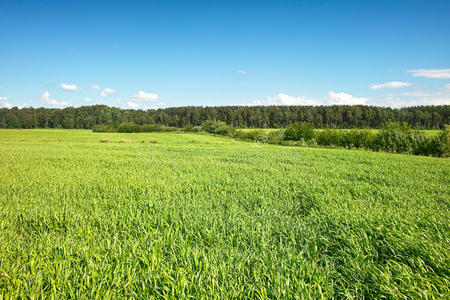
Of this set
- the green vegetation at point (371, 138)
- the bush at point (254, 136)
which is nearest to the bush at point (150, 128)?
the bush at point (254, 136)

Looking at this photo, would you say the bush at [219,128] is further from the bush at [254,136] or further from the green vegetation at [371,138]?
the green vegetation at [371,138]

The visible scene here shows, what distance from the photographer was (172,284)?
2617 mm

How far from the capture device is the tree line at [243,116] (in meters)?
98.9

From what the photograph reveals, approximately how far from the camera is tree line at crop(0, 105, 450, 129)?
98.9 meters

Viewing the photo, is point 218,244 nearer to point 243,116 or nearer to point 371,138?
point 371,138

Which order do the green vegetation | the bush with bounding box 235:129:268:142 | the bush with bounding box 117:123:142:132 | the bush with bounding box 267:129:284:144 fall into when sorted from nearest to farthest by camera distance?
the green vegetation
the bush with bounding box 267:129:284:144
the bush with bounding box 235:129:268:142
the bush with bounding box 117:123:142:132

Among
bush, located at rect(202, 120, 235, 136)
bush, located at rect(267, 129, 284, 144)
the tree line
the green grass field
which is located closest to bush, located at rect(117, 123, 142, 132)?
the tree line

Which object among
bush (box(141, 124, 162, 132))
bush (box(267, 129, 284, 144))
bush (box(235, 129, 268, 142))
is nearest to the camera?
bush (box(267, 129, 284, 144))

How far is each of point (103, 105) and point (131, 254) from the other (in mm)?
141857

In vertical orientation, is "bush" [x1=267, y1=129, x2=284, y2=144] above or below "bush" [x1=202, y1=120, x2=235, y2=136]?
below

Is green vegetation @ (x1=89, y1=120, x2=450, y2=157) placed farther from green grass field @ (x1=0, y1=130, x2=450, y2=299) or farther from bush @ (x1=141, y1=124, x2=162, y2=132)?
green grass field @ (x1=0, y1=130, x2=450, y2=299)

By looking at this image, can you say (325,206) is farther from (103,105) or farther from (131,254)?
(103,105)

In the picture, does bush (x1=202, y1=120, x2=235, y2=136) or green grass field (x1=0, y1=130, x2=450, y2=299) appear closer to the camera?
green grass field (x1=0, y1=130, x2=450, y2=299)

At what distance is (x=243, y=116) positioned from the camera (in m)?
126
